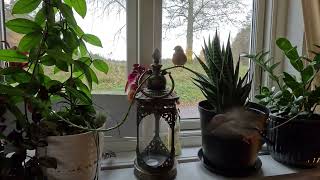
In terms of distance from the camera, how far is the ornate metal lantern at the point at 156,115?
0.93 metres

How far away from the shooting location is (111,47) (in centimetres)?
123

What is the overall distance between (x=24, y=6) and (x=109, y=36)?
457 millimetres

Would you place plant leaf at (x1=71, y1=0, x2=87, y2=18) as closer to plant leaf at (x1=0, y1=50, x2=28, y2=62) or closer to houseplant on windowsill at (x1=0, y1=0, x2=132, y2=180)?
houseplant on windowsill at (x1=0, y1=0, x2=132, y2=180)

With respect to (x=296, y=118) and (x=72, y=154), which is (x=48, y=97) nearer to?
(x=72, y=154)

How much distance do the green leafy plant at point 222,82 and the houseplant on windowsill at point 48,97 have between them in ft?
1.21

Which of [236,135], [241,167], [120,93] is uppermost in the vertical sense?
[120,93]

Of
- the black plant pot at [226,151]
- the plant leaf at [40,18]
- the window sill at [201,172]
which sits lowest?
the window sill at [201,172]

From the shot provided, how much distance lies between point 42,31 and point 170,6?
62 cm

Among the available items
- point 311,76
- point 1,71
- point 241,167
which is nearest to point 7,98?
point 1,71

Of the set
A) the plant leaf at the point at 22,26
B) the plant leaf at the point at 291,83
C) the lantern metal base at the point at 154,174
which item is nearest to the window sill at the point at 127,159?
the lantern metal base at the point at 154,174

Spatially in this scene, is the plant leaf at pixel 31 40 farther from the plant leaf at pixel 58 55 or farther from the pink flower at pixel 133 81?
the pink flower at pixel 133 81

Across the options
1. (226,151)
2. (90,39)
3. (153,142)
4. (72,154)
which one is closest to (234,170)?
(226,151)

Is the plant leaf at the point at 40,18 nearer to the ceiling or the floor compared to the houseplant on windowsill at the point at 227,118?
nearer to the ceiling

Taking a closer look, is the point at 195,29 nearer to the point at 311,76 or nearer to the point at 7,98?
the point at 311,76
